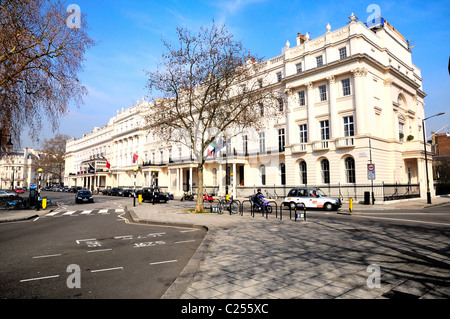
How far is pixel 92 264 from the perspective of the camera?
6.48 m

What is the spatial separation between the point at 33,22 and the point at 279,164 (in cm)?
2968

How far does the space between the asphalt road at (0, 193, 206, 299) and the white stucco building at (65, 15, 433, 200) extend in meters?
24.3

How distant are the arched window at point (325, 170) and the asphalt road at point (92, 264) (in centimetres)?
2464

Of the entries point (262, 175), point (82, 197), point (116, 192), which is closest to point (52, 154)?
point (116, 192)

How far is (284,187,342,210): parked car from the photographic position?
21.1m

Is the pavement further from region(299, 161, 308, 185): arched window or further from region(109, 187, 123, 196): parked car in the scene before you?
region(109, 187, 123, 196): parked car

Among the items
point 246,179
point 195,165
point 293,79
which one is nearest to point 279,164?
point 246,179

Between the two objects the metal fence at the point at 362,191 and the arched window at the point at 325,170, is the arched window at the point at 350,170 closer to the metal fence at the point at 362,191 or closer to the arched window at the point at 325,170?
the metal fence at the point at 362,191

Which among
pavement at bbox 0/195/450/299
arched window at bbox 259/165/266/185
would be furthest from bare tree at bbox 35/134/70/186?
pavement at bbox 0/195/450/299

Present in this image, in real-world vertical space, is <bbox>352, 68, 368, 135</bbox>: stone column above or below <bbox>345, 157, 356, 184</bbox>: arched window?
above

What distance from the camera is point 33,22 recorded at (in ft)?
48.1

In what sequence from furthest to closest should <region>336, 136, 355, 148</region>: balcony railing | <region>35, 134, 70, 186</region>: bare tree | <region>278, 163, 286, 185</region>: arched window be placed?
<region>35, 134, 70, 186</region>: bare tree, <region>278, 163, 286, 185</region>: arched window, <region>336, 136, 355, 148</region>: balcony railing

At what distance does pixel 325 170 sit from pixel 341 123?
558cm
